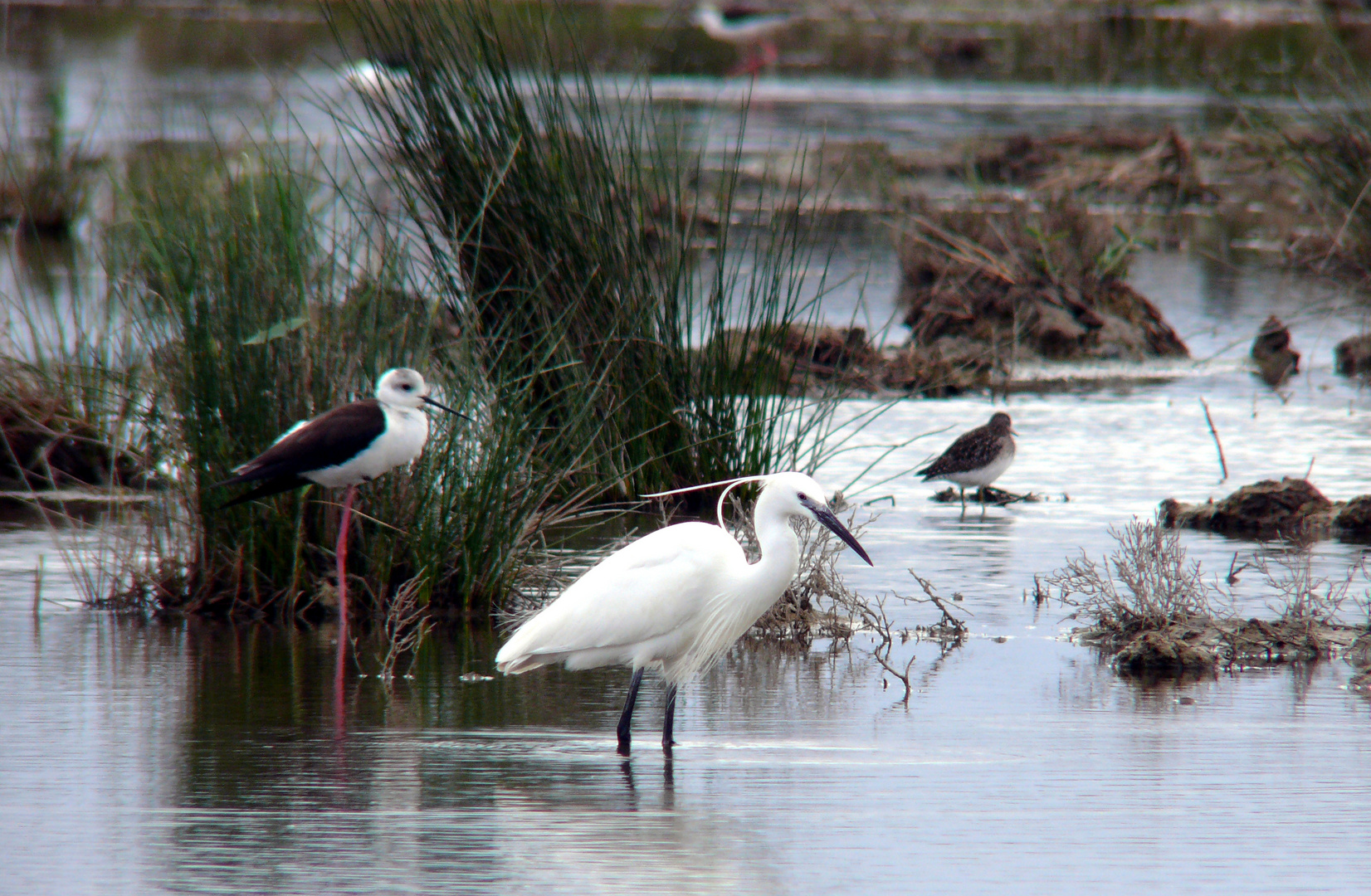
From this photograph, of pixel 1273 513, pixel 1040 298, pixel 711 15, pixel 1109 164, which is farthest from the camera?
pixel 711 15

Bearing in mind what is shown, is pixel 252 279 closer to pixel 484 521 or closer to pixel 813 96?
pixel 484 521

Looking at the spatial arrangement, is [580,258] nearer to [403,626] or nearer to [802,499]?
[403,626]

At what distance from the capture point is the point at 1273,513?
8.95 metres

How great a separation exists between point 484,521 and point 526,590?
44 centimetres

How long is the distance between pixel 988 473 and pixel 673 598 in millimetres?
4145

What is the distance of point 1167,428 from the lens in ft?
38.9

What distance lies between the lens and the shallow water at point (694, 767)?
4.56 meters

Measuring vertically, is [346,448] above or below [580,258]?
below

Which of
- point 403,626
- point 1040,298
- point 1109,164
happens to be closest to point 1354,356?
point 1040,298

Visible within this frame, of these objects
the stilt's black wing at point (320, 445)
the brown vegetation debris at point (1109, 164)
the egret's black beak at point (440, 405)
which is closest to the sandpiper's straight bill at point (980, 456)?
the egret's black beak at point (440, 405)

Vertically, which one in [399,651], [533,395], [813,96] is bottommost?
[399,651]

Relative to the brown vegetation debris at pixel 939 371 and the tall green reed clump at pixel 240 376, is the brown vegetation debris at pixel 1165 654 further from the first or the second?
the brown vegetation debris at pixel 939 371

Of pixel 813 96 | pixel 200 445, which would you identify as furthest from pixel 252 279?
pixel 813 96

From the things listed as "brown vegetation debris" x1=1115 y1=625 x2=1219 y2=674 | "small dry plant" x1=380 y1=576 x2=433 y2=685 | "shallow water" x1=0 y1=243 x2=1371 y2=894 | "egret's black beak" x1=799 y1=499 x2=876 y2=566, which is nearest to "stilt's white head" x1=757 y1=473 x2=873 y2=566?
"egret's black beak" x1=799 y1=499 x2=876 y2=566
